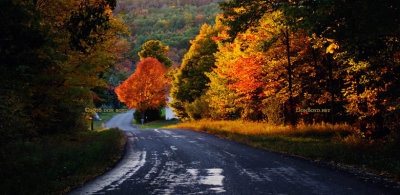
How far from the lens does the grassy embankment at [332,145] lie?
9.18 m

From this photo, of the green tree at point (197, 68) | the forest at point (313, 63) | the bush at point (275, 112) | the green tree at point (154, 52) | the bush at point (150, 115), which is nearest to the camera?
the forest at point (313, 63)

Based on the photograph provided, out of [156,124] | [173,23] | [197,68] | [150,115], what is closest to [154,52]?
[150,115]

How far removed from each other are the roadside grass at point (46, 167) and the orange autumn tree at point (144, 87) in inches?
1483

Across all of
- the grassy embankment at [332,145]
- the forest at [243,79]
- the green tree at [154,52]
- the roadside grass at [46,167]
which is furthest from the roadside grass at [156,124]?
the roadside grass at [46,167]

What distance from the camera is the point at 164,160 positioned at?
37.7ft

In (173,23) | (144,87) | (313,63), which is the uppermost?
(173,23)

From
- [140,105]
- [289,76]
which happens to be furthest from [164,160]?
[140,105]

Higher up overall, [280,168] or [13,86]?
[13,86]

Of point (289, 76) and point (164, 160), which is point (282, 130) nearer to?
point (289, 76)

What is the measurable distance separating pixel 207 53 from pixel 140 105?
1714cm

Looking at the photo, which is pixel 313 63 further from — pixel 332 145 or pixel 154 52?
pixel 154 52

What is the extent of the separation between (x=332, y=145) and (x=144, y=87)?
131 feet

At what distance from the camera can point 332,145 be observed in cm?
1207

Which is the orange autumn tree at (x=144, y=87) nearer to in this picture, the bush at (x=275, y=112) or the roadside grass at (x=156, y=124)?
the roadside grass at (x=156, y=124)
